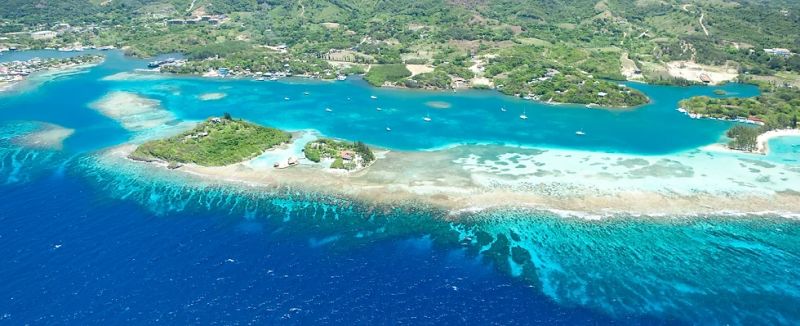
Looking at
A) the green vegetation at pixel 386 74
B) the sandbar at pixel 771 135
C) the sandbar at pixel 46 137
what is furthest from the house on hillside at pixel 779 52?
the sandbar at pixel 46 137

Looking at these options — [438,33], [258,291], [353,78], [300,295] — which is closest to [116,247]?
[258,291]

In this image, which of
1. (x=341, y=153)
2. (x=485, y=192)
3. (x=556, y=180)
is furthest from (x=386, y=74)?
(x=485, y=192)

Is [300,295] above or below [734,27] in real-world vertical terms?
below

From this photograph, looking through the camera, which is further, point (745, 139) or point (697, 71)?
point (697, 71)

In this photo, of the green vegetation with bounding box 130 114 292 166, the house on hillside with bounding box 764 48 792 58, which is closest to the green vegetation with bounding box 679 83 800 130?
the house on hillside with bounding box 764 48 792 58

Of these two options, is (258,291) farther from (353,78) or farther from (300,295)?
(353,78)

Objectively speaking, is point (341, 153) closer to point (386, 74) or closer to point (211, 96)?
point (211, 96)

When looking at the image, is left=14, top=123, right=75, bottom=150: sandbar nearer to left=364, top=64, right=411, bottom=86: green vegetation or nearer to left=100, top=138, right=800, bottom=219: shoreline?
left=100, top=138, right=800, bottom=219: shoreline
